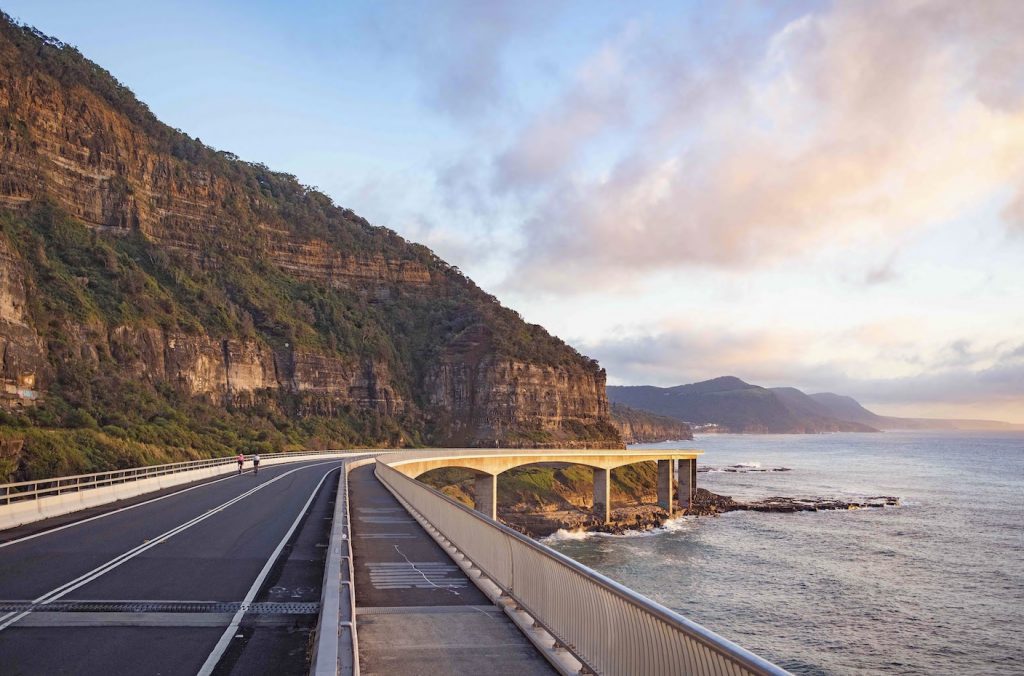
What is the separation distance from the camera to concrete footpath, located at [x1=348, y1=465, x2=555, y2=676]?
829 centimetres

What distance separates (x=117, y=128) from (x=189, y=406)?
39.8 meters

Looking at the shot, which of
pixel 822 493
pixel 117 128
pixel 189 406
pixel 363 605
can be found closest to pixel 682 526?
pixel 822 493

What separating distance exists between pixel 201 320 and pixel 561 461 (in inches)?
1698

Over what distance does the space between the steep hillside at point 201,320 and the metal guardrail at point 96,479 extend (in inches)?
137

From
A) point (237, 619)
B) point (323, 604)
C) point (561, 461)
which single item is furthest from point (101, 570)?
point (561, 461)

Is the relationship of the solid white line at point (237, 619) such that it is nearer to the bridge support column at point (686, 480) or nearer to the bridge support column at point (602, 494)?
Answer: the bridge support column at point (602, 494)

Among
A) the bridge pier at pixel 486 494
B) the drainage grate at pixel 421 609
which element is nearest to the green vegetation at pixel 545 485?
the bridge pier at pixel 486 494

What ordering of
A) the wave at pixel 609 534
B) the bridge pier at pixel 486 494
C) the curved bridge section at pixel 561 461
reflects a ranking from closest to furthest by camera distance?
the curved bridge section at pixel 561 461
the wave at pixel 609 534
the bridge pier at pixel 486 494

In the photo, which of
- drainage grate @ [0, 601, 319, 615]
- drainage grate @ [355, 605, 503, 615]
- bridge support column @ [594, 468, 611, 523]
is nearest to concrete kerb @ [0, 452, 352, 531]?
drainage grate @ [0, 601, 319, 615]

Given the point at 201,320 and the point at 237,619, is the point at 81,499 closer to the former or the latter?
the point at 237,619

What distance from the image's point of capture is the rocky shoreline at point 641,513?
72812 mm

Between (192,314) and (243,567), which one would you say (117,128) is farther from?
(243,567)

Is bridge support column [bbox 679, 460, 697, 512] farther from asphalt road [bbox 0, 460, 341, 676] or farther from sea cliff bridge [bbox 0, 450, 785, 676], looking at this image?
asphalt road [bbox 0, 460, 341, 676]

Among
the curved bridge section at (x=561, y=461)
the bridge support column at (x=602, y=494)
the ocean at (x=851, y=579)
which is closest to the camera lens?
the ocean at (x=851, y=579)
